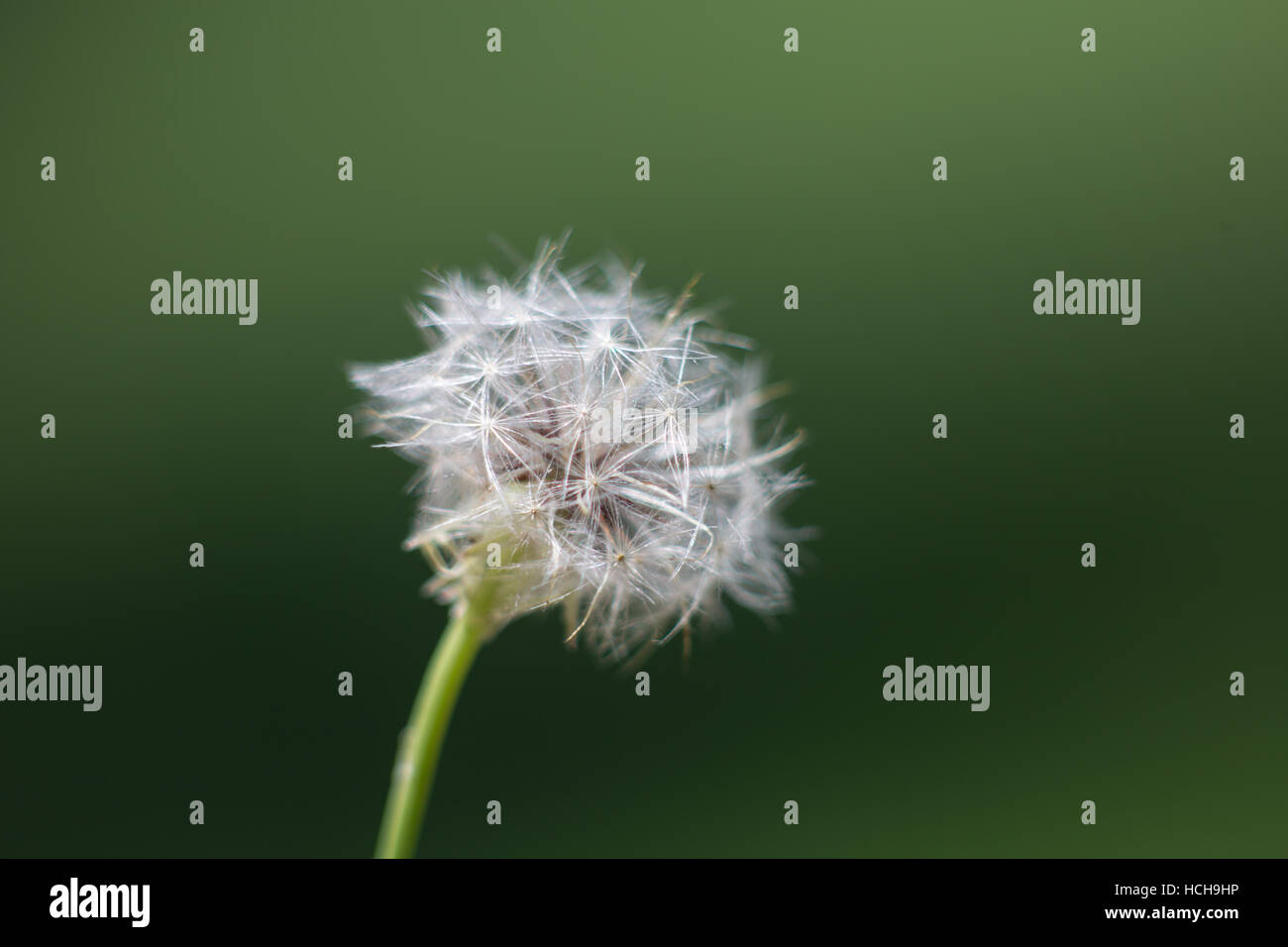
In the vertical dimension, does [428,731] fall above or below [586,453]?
below

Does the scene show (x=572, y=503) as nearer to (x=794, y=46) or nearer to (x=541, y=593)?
(x=541, y=593)

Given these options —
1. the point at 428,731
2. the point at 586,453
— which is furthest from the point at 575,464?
the point at 428,731

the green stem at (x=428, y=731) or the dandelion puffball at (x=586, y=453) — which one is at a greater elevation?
the dandelion puffball at (x=586, y=453)

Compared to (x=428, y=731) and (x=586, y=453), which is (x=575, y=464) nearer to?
(x=586, y=453)
